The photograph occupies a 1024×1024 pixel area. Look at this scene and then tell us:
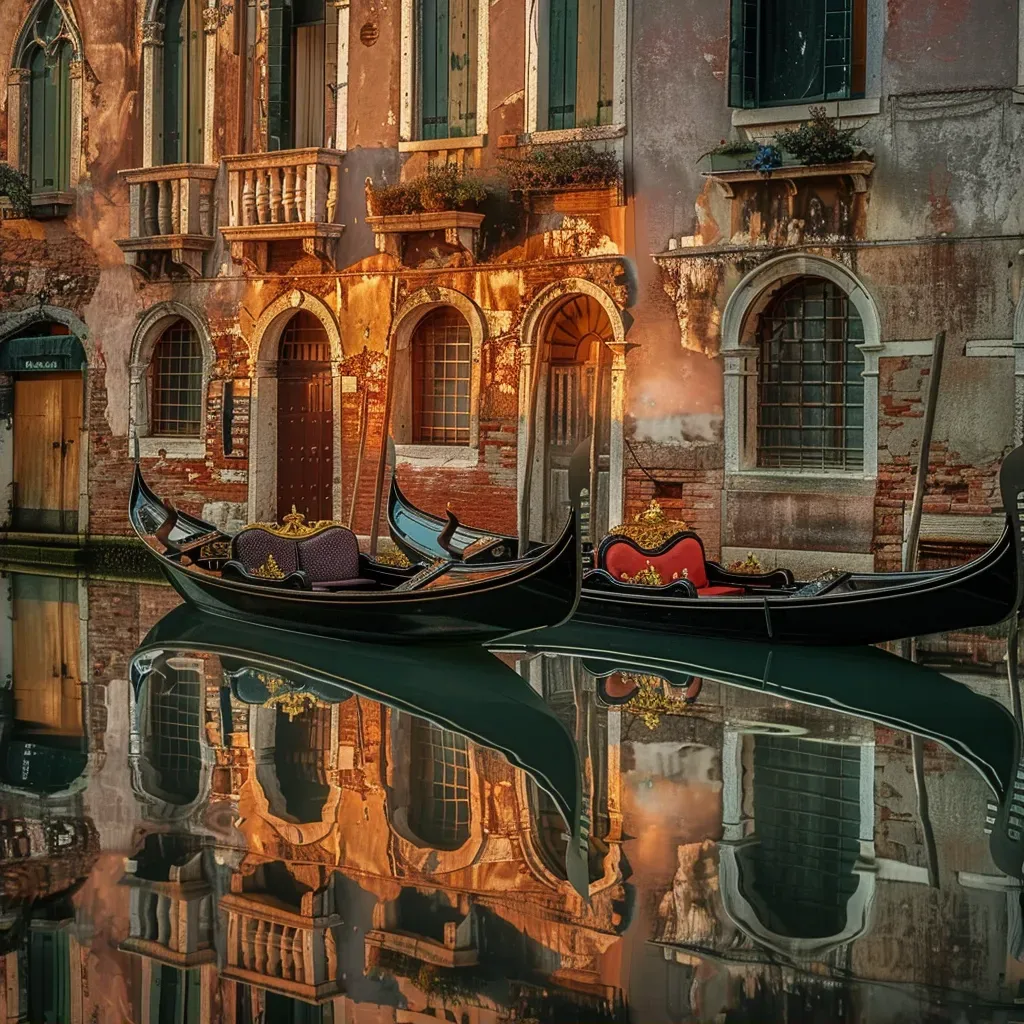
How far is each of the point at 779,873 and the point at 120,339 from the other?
38.0ft

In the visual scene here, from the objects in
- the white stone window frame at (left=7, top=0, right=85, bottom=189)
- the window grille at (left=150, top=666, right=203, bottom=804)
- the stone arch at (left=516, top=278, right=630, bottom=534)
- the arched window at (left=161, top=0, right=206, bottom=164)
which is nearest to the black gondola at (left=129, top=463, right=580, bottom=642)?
the window grille at (left=150, top=666, right=203, bottom=804)

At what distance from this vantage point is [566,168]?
13.2 meters

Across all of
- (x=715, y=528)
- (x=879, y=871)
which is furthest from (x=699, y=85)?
(x=879, y=871)

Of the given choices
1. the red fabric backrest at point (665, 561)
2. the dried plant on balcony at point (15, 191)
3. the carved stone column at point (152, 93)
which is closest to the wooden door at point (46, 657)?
the red fabric backrest at point (665, 561)

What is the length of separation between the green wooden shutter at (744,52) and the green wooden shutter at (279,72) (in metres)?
4.18

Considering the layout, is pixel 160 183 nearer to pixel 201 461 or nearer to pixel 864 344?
pixel 201 461

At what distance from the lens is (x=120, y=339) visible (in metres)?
16.3

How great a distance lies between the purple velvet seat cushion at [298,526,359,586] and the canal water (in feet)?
4.44

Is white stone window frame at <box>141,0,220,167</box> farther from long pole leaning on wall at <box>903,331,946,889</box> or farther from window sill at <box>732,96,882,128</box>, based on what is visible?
long pole leaning on wall at <box>903,331,946,889</box>

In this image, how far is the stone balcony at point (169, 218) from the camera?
15.4 m

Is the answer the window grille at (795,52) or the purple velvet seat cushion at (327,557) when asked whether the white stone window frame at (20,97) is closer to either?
the purple velvet seat cushion at (327,557)

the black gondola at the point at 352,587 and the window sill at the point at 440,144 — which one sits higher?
the window sill at the point at 440,144

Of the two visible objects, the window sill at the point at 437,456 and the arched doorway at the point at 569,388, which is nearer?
the arched doorway at the point at 569,388

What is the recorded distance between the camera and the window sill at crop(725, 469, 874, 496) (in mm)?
12086
